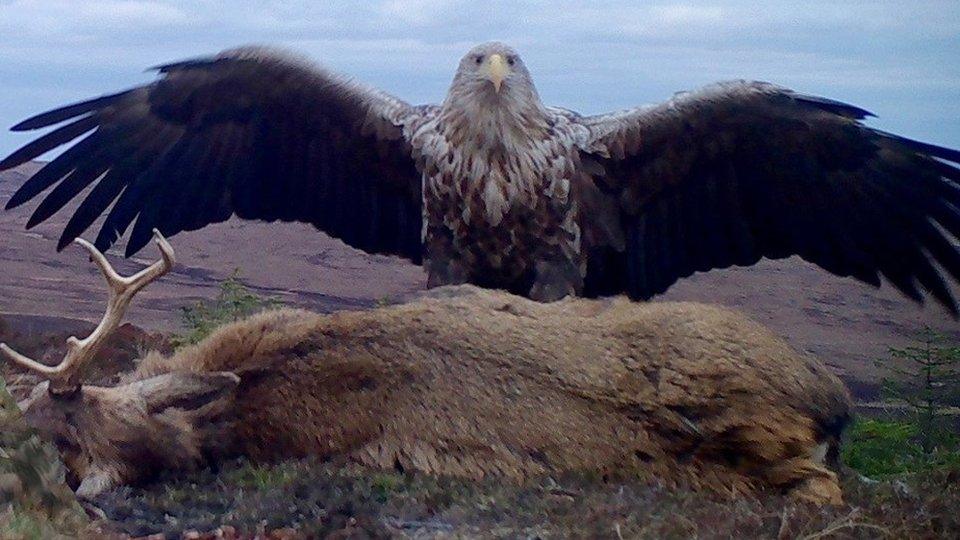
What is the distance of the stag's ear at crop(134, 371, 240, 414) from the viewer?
3.54m

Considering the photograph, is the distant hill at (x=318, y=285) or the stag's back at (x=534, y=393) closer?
the stag's back at (x=534, y=393)

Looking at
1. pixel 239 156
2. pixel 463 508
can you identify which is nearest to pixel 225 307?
pixel 239 156

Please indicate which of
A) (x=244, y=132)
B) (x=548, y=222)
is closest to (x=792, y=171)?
(x=548, y=222)

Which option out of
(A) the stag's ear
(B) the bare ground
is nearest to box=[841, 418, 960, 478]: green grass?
(B) the bare ground

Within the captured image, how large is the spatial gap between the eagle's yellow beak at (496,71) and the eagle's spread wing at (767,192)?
21.3 inches

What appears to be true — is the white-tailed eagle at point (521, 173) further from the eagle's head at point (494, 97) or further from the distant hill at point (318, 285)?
the distant hill at point (318, 285)

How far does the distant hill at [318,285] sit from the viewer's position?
5.99 metres

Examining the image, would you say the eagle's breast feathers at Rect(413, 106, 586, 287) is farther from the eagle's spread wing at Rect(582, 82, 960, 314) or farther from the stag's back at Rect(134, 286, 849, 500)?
the stag's back at Rect(134, 286, 849, 500)

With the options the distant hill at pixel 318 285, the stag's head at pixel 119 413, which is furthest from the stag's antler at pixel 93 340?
the distant hill at pixel 318 285

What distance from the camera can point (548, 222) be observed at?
231 inches

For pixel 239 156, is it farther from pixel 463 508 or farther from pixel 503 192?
pixel 463 508

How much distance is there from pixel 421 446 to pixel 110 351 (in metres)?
2.26

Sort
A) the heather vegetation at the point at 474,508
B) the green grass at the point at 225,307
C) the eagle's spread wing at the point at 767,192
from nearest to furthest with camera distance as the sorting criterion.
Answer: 1. the heather vegetation at the point at 474,508
2. the eagle's spread wing at the point at 767,192
3. the green grass at the point at 225,307

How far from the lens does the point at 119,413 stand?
11.5ft
